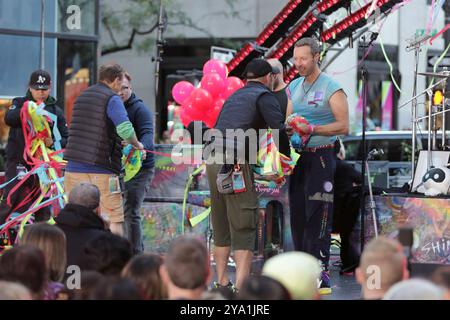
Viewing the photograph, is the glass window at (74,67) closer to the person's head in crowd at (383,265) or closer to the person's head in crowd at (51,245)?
the person's head in crowd at (51,245)

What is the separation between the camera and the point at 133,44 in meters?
27.6

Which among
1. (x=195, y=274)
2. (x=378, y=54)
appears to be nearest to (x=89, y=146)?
(x=195, y=274)

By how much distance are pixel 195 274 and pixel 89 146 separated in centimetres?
382

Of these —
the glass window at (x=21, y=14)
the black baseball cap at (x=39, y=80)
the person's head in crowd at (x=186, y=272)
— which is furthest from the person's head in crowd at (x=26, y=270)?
the glass window at (x=21, y=14)

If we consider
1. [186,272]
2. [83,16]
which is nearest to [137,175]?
[186,272]

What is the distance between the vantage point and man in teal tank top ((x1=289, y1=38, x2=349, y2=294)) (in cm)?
817

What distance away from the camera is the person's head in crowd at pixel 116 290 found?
14.7 ft

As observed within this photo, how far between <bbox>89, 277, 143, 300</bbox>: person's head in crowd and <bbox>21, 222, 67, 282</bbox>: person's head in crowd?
118 centimetres

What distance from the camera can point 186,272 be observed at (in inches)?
188

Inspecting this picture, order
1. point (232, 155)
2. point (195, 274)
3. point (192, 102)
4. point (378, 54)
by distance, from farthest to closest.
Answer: point (378, 54)
point (192, 102)
point (232, 155)
point (195, 274)

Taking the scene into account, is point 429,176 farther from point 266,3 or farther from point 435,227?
point 266,3

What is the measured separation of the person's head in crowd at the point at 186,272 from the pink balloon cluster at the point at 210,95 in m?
5.72
